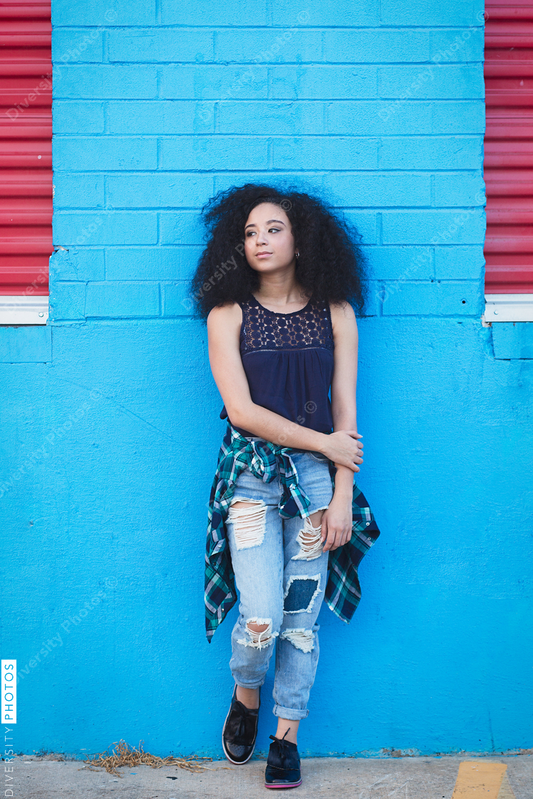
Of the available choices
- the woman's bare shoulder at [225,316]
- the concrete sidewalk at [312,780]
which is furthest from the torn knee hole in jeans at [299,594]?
the woman's bare shoulder at [225,316]

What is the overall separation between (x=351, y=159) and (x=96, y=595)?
2082 millimetres

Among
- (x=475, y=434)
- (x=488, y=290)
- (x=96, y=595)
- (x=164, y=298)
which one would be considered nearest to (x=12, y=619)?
(x=96, y=595)

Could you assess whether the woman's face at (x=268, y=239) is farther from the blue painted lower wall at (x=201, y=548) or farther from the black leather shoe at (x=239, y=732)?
the black leather shoe at (x=239, y=732)

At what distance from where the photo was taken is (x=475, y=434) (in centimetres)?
267

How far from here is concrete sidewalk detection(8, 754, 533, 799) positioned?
89.7 inches

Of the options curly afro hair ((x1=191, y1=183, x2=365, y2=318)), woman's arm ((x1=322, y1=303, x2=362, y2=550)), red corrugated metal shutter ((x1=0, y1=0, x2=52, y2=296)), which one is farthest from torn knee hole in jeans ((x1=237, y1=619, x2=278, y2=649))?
red corrugated metal shutter ((x1=0, y1=0, x2=52, y2=296))

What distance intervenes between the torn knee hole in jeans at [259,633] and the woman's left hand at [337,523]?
1.12ft

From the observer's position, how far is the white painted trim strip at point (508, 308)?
2.70 m

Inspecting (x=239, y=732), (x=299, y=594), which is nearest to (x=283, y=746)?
(x=239, y=732)

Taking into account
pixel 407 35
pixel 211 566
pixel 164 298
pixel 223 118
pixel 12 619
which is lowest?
pixel 12 619

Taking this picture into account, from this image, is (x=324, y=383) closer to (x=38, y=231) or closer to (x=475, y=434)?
(x=475, y=434)

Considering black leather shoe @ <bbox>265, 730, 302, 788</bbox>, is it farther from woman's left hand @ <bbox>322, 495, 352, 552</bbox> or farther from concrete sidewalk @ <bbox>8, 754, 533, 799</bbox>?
woman's left hand @ <bbox>322, 495, 352, 552</bbox>

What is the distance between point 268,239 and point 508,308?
1127 mm

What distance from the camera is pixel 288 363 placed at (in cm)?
227
